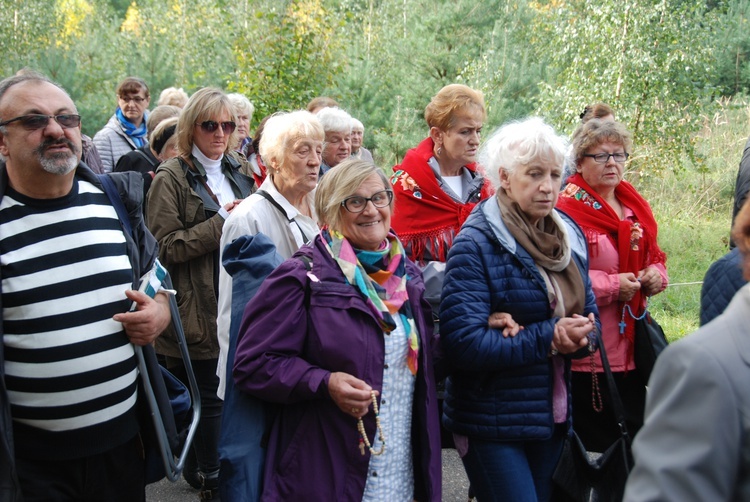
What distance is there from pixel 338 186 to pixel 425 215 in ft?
3.98

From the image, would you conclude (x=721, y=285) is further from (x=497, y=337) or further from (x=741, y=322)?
(x=741, y=322)

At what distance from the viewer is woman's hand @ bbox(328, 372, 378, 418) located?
2.45m

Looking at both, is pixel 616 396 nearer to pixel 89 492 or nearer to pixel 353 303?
pixel 353 303

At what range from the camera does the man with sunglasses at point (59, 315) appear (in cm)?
254

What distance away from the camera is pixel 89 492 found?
8.91 ft

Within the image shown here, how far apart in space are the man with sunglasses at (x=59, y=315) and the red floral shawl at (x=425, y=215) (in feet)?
5.07

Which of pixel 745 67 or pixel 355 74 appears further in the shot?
pixel 745 67

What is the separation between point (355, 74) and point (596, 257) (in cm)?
908

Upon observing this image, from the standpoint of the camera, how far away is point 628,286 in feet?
12.3

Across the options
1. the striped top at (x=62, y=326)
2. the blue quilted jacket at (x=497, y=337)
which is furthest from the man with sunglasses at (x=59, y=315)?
the blue quilted jacket at (x=497, y=337)

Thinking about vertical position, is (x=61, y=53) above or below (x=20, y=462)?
above

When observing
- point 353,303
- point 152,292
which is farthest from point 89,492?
point 353,303

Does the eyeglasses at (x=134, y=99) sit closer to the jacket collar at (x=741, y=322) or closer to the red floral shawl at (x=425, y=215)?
the red floral shawl at (x=425, y=215)

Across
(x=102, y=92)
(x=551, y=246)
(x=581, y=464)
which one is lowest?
(x=581, y=464)
